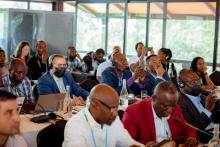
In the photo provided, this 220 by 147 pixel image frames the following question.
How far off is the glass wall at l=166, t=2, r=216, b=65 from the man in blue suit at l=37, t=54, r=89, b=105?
4955 millimetres

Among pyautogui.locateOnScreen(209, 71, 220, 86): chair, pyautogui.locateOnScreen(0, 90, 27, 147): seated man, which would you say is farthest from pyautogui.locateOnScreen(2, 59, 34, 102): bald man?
pyautogui.locateOnScreen(209, 71, 220, 86): chair

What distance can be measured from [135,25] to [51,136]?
8.36 meters

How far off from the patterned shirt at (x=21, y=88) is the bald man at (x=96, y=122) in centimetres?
203

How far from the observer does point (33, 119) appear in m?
3.76

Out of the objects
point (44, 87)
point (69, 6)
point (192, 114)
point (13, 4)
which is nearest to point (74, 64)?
point (13, 4)

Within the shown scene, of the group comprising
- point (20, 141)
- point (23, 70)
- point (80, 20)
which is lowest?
point (20, 141)

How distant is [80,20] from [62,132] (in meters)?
9.49

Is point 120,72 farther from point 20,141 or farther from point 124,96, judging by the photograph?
point 20,141

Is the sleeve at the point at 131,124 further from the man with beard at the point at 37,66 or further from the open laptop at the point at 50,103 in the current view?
the man with beard at the point at 37,66

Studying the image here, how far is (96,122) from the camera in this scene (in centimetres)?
249

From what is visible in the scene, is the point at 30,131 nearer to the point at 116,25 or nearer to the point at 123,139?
the point at 123,139

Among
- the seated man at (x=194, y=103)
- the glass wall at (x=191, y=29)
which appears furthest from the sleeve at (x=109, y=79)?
the glass wall at (x=191, y=29)

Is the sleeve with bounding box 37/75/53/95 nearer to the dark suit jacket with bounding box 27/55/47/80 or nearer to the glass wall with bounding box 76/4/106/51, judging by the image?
the dark suit jacket with bounding box 27/55/47/80

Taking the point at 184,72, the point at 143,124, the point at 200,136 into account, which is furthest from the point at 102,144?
the point at 184,72
